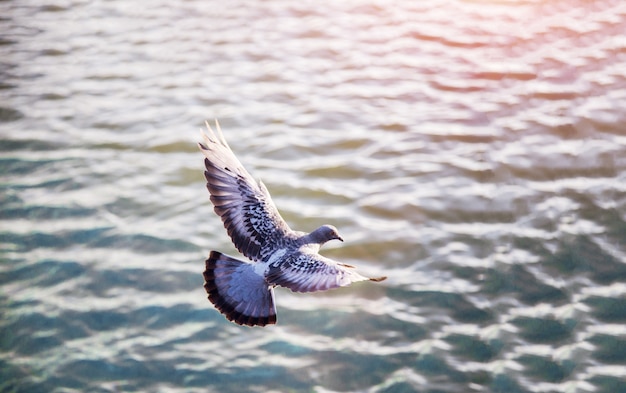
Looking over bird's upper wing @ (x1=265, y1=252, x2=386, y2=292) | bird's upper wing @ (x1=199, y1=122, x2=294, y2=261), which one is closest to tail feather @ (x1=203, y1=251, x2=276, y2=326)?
bird's upper wing @ (x1=265, y1=252, x2=386, y2=292)

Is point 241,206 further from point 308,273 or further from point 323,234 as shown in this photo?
point 308,273

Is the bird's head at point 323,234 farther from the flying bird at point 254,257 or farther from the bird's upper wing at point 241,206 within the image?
the bird's upper wing at point 241,206

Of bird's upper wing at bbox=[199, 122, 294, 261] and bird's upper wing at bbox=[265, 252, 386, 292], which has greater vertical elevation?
bird's upper wing at bbox=[199, 122, 294, 261]

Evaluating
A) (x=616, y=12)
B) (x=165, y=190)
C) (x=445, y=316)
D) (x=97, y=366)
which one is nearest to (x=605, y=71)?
(x=616, y=12)

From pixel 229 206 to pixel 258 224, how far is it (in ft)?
0.83

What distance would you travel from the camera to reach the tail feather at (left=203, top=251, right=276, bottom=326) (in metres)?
5.12

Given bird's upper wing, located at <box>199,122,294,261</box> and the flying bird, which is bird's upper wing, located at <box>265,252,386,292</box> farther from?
bird's upper wing, located at <box>199,122,294,261</box>

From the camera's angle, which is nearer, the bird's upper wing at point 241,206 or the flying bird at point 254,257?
the flying bird at point 254,257

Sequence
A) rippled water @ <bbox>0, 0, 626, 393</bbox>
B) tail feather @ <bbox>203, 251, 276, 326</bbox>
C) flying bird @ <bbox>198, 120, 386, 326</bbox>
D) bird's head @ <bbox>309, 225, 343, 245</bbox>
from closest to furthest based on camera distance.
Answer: flying bird @ <bbox>198, 120, 386, 326</bbox>
tail feather @ <bbox>203, 251, 276, 326</bbox>
bird's head @ <bbox>309, 225, 343, 245</bbox>
rippled water @ <bbox>0, 0, 626, 393</bbox>

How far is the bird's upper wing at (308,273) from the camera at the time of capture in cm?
468

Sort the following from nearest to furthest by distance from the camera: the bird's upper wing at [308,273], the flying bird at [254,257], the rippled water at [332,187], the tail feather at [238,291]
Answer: the bird's upper wing at [308,273] < the flying bird at [254,257] < the tail feather at [238,291] < the rippled water at [332,187]

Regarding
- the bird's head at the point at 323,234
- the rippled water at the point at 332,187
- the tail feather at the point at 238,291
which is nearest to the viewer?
the tail feather at the point at 238,291

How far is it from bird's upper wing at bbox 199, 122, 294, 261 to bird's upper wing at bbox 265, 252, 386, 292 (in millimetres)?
339

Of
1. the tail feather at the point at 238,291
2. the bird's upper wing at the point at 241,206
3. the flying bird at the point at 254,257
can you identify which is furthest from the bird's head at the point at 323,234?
the tail feather at the point at 238,291
